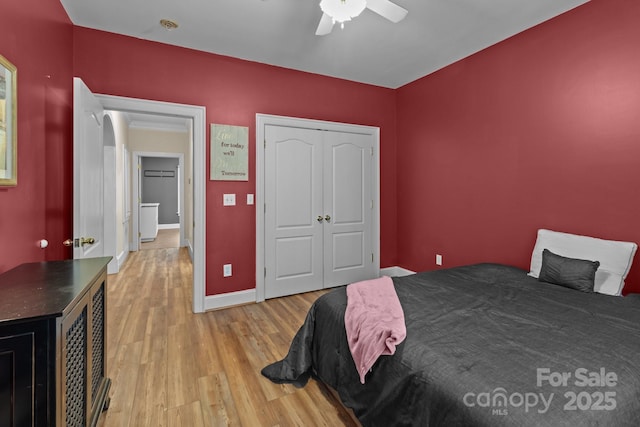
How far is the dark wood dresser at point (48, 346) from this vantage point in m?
0.94

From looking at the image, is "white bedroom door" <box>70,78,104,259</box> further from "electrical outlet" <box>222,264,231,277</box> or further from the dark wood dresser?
"electrical outlet" <box>222,264,231,277</box>

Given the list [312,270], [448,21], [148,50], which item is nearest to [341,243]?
[312,270]

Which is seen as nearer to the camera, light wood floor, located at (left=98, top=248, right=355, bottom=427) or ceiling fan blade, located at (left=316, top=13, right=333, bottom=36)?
light wood floor, located at (left=98, top=248, right=355, bottom=427)

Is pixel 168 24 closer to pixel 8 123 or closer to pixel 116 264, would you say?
pixel 8 123

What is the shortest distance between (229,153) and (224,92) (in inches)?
25.5

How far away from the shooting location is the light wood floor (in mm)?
1771

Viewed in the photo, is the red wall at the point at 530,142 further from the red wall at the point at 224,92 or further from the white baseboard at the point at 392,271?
the red wall at the point at 224,92

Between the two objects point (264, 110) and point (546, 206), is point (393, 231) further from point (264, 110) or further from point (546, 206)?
point (264, 110)

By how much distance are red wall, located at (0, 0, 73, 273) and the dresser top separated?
22cm

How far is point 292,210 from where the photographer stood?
3762mm

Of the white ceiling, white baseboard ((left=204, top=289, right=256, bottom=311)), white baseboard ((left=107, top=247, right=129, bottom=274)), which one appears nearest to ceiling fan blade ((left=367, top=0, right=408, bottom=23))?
the white ceiling

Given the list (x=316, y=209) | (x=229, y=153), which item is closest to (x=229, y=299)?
(x=316, y=209)

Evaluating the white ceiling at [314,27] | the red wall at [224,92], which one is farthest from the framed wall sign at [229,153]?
the white ceiling at [314,27]

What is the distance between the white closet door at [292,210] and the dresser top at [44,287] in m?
2.10
